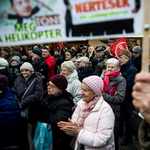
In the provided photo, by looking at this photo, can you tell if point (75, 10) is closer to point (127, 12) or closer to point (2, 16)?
point (127, 12)

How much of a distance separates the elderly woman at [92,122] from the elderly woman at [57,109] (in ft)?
0.57

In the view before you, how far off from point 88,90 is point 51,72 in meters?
2.94

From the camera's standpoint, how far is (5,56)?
569cm

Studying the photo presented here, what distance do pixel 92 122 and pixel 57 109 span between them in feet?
1.88

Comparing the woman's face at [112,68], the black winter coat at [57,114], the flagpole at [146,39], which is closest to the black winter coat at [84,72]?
the woman's face at [112,68]

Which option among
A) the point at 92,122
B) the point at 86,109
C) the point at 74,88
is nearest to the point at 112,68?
the point at 74,88

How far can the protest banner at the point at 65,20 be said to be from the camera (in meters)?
1.21

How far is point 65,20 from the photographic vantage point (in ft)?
4.33

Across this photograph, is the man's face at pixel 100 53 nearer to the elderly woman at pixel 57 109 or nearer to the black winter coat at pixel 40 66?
the black winter coat at pixel 40 66

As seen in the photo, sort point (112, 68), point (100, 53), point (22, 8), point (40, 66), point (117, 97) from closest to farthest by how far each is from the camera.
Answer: point (22, 8)
point (117, 97)
point (112, 68)
point (40, 66)
point (100, 53)

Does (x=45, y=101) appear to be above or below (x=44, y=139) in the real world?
above

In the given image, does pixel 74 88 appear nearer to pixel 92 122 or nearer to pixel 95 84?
pixel 95 84

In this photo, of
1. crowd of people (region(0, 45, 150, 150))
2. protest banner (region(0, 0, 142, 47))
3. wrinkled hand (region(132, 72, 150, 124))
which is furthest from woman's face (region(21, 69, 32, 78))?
wrinkled hand (region(132, 72, 150, 124))

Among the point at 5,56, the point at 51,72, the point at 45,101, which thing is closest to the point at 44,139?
the point at 45,101
